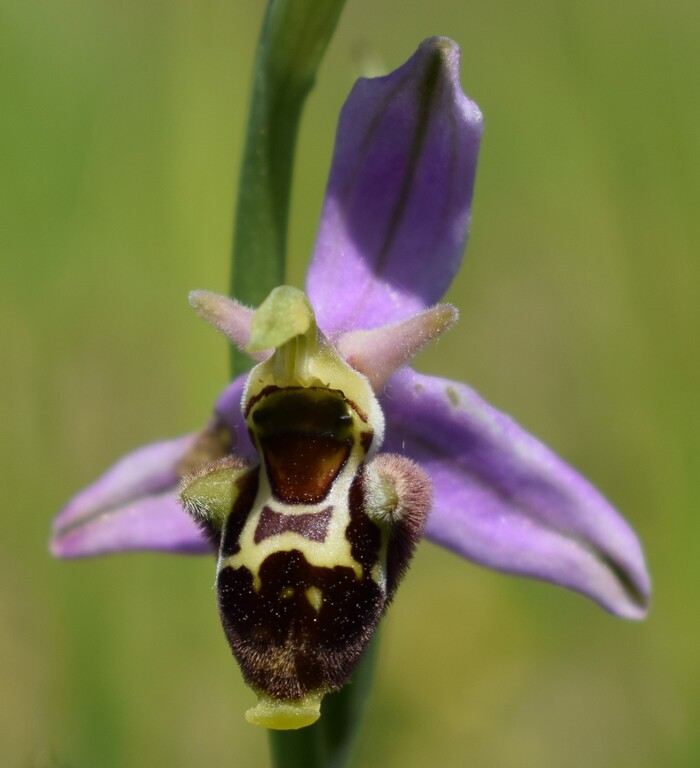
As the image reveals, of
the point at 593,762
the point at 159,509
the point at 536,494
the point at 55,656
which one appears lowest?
the point at 593,762

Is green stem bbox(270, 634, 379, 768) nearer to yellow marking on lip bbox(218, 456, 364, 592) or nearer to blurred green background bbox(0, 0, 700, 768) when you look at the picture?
yellow marking on lip bbox(218, 456, 364, 592)

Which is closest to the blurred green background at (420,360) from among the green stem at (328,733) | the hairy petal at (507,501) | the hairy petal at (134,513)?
the hairy petal at (134,513)

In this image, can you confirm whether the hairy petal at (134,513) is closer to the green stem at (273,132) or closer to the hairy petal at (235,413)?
the hairy petal at (235,413)

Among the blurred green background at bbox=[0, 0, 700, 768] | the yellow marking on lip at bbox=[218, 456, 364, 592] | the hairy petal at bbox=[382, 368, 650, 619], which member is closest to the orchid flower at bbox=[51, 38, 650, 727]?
the hairy petal at bbox=[382, 368, 650, 619]

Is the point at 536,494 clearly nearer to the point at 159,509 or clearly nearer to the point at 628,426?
the point at 159,509

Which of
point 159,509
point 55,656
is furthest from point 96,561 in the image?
point 159,509
